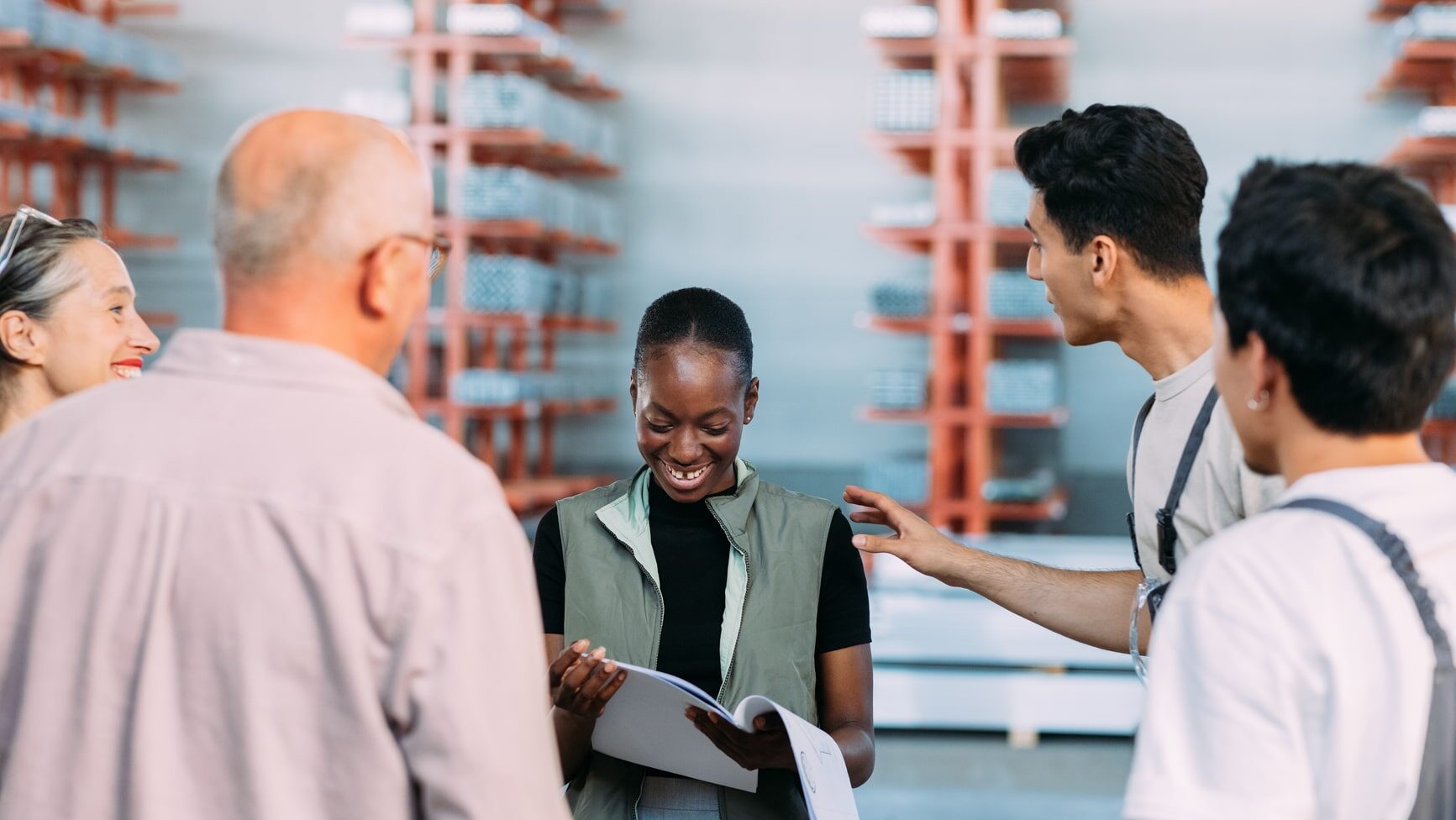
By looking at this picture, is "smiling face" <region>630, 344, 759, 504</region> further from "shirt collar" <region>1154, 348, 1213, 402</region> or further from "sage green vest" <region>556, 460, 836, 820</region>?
"shirt collar" <region>1154, 348, 1213, 402</region>

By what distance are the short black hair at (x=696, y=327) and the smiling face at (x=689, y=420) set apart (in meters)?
0.02

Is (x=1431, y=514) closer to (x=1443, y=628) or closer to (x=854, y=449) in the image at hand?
(x=1443, y=628)

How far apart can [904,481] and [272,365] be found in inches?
260

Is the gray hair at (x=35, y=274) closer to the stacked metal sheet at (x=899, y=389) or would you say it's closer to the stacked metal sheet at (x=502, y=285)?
the stacked metal sheet at (x=899, y=389)

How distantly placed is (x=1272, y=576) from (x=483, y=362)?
822 cm

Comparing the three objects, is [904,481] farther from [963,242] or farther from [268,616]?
[268,616]

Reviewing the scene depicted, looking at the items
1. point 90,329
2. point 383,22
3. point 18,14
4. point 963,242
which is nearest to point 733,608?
point 90,329

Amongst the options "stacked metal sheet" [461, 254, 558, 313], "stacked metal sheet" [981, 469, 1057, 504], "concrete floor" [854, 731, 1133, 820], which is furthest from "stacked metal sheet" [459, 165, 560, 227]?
"concrete floor" [854, 731, 1133, 820]

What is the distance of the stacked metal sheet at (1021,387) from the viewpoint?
291 inches

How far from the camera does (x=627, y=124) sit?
9.63 meters

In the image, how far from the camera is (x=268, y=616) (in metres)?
1.12

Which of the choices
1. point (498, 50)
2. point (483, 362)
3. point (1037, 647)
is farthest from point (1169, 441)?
point (483, 362)

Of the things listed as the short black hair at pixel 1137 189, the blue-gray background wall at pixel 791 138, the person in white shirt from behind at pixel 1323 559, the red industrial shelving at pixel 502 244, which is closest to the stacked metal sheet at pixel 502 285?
the red industrial shelving at pixel 502 244

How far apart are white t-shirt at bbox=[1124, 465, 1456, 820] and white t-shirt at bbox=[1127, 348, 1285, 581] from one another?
22.4 inches
